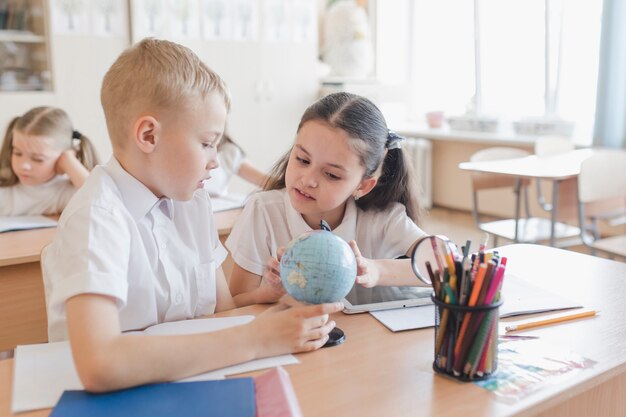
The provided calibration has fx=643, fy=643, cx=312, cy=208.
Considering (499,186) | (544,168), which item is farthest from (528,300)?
(499,186)

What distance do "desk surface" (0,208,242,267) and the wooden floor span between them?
2469mm

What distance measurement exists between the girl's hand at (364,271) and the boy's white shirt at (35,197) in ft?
5.84

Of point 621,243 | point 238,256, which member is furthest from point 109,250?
point 621,243

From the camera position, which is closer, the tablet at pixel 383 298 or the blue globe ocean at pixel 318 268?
the blue globe ocean at pixel 318 268

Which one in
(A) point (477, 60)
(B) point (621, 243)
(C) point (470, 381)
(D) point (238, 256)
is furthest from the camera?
(A) point (477, 60)

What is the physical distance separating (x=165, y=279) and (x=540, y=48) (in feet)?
15.6

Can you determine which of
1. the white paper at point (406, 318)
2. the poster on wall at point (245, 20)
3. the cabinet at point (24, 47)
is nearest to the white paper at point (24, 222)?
the white paper at point (406, 318)

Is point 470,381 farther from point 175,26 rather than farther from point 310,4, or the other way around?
point 310,4

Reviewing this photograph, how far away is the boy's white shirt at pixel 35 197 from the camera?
2.61 meters

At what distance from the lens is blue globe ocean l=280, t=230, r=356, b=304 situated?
1.01 meters

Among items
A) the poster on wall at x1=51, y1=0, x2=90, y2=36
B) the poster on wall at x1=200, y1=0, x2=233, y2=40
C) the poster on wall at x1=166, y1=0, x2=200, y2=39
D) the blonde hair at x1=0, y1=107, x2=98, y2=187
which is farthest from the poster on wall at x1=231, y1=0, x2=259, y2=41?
the blonde hair at x1=0, y1=107, x2=98, y2=187

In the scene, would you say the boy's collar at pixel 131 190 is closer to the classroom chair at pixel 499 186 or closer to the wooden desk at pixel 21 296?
the wooden desk at pixel 21 296

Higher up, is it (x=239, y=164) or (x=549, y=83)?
(x=549, y=83)

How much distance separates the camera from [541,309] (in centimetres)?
129
